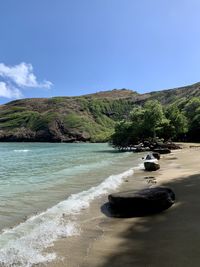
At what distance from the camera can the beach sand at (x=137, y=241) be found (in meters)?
7.86

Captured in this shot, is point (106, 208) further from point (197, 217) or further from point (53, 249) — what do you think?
point (53, 249)

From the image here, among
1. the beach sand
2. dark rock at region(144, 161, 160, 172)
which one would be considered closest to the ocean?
the beach sand

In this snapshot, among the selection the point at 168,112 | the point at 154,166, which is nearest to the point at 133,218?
the point at 154,166

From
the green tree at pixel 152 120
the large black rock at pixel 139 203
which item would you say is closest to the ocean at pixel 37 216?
the large black rock at pixel 139 203

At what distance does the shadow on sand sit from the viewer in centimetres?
774

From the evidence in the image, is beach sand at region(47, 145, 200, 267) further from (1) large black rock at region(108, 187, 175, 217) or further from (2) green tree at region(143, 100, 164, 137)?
(2) green tree at region(143, 100, 164, 137)

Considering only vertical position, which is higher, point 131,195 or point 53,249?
point 131,195

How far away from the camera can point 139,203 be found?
12.5 metres

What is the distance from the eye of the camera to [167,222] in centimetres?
1113

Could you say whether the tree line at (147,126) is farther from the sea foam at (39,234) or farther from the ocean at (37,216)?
the sea foam at (39,234)

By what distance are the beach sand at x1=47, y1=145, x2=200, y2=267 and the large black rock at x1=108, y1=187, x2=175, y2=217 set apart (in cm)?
37

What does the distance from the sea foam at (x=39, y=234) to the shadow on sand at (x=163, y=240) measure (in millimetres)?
1548

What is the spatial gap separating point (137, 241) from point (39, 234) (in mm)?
3198

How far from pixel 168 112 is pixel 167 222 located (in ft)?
295
